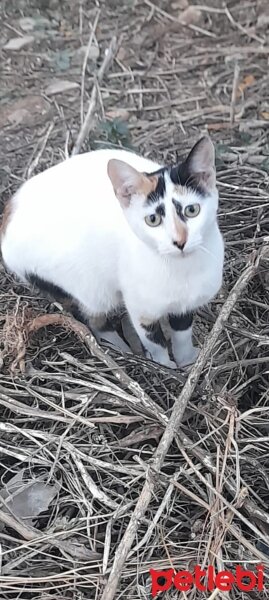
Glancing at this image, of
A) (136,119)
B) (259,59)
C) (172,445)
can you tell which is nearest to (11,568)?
(172,445)

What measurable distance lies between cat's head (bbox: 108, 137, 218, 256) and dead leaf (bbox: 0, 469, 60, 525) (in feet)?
2.05

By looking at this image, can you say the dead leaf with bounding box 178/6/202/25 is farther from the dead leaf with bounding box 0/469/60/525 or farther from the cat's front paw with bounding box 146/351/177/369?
the dead leaf with bounding box 0/469/60/525

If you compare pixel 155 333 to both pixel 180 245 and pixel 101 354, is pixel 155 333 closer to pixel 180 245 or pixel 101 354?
pixel 101 354

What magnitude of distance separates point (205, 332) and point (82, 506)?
0.69m

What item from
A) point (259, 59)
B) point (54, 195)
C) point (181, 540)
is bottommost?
point (181, 540)

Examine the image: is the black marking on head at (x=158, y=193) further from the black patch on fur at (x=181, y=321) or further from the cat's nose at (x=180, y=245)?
the black patch on fur at (x=181, y=321)

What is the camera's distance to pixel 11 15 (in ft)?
12.2

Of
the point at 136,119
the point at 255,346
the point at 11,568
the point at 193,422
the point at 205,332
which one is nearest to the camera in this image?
the point at 11,568

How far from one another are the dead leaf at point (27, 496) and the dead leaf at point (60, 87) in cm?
200

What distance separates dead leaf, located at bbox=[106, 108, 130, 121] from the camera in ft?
10.4

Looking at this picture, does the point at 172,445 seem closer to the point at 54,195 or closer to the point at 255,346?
the point at 255,346

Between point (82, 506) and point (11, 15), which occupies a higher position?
point (11, 15)

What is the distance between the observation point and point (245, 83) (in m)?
3.28
